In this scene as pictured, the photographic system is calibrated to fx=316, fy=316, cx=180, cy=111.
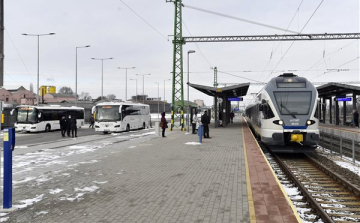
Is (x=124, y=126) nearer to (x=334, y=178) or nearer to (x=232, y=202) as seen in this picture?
(x=334, y=178)

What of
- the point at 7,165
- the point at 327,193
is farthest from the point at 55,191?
the point at 327,193

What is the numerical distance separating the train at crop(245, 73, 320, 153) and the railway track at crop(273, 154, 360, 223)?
1.10 metres

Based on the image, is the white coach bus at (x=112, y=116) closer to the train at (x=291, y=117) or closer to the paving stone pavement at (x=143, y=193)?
the train at (x=291, y=117)

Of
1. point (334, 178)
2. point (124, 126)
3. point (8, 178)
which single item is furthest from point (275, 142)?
point (124, 126)

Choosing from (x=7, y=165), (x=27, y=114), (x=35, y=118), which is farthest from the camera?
(x=35, y=118)

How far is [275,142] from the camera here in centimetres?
1276

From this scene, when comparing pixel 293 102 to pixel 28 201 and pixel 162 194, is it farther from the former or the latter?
pixel 28 201

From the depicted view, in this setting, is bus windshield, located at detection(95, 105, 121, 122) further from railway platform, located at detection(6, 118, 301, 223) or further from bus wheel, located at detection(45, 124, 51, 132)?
railway platform, located at detection(6, 118, 301, 223)

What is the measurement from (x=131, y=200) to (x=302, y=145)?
917 centimetres

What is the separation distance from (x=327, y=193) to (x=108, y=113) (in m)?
22.2

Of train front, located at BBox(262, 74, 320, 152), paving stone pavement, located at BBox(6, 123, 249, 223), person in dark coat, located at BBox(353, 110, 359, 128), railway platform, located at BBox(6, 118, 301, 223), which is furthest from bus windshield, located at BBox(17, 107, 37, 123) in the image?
person in dark coat, located at BBox(353, 110, 359, 128)

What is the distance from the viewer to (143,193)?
259 inches

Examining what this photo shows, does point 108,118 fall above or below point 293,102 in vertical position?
below

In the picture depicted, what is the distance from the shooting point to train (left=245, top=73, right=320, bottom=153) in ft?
41.1
